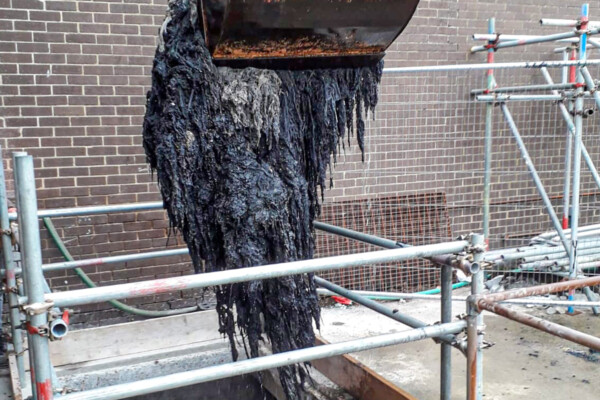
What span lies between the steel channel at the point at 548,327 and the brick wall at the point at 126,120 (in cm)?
329

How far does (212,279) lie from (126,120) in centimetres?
346

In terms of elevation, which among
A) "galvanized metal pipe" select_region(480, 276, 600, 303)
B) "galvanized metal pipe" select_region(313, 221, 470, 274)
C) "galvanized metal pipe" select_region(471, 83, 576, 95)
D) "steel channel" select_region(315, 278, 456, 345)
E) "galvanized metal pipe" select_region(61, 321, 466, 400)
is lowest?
"steel channel" select_region(315, 278, 456, 345)

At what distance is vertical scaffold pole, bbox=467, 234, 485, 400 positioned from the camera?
2.28 metres

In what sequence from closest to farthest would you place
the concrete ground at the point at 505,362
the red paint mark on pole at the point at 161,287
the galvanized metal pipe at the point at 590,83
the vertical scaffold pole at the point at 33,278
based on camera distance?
the vertical scaffold pole at the point at 33,278 → the red paint mark on pole at the point at 161,287 → the concrete ground at the point at 505,362 → the galvanized metal pipe at the point at 590,83

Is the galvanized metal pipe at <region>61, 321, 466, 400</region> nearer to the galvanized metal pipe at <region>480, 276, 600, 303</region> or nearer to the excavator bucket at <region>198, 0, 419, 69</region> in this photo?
the galvanized metal pipe at <region>480, 276, 600, 303</region>

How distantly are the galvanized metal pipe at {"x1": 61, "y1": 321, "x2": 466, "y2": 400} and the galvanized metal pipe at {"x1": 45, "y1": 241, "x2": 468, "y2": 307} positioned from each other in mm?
288

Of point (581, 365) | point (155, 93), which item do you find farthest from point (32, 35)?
point (581, 365)

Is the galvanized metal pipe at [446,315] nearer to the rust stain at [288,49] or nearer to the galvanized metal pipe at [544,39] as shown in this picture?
the rust stain at [288,49]

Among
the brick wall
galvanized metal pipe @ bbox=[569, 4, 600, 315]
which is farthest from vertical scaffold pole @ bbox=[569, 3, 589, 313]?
the brick wall

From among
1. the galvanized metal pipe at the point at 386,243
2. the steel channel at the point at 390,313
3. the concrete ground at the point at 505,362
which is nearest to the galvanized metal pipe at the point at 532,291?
the galvanized metal pipe at the point at 386,243

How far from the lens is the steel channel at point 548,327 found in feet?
6.16

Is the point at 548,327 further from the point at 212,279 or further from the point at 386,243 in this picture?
the point at 212,279

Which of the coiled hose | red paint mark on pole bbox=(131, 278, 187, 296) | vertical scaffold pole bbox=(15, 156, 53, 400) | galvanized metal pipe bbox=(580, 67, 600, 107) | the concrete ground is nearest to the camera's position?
vertical scaffold pole bbox=(15, 156, 53, 400)

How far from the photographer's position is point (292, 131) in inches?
105
